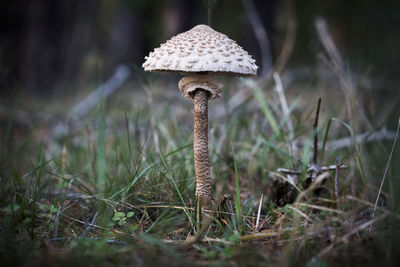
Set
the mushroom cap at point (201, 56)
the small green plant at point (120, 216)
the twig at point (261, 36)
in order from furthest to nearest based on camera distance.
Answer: the twig at point (261, 36) → the small green plant at point (120, 216) → the mushroom cap at point (201, 56)

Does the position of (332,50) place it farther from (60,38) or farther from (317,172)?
(60,38)

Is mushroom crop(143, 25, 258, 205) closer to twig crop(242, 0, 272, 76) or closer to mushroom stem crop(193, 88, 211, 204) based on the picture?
mushroom stem crop(193, 88, 211, 204)

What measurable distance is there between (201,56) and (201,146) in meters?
0.58

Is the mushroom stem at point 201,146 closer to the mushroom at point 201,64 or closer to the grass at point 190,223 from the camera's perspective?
the mushroom at point 201,64

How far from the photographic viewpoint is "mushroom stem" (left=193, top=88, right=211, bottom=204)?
1846 mm

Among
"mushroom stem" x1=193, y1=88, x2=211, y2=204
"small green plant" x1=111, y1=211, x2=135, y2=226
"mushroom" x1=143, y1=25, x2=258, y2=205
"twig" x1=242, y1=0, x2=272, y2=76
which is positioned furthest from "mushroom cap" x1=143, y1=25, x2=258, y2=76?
"twig" x1=242, y1=0, x2=272, y2=76

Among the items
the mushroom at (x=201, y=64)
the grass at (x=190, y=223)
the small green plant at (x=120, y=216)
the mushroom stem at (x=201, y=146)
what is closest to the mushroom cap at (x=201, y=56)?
the mushroom at (x=201, y=64)

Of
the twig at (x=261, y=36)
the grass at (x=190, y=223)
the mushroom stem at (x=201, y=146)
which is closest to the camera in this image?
the grass at (x=190, y=223)

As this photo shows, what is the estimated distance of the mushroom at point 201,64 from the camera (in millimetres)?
1596

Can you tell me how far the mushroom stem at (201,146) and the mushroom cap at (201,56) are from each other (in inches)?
9.4

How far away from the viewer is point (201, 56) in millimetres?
1607

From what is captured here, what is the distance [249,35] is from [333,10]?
8.68 metres

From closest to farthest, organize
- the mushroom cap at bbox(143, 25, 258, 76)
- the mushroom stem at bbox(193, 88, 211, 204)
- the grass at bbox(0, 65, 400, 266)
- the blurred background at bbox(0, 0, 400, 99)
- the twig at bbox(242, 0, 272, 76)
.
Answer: the grass at bbox(0, 65, 400, 266)
the mushroom cap at bbox(143, 25, 258, 76)
the mushroom stem at bbox(193, 88, 211, 204)
the twig at bbox(242, 0, 272, 76)
the blurred background at bbox(0, 0, 400, 99)

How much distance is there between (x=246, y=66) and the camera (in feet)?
5.46
